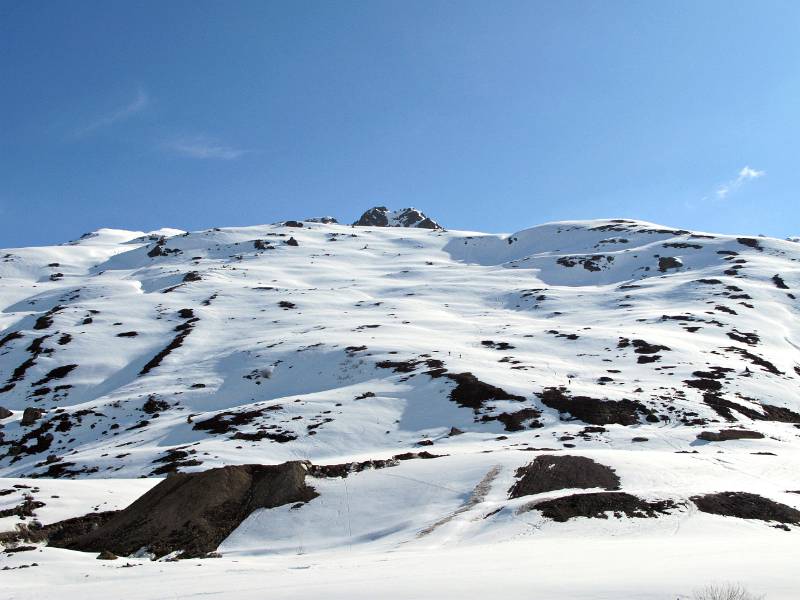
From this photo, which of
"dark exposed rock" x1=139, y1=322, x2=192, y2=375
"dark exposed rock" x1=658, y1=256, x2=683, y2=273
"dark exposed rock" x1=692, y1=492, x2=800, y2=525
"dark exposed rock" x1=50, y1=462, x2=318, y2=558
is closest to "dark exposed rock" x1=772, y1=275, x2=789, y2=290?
"dark exposed rock" x1=658, y1=256, x2=683, y2=273

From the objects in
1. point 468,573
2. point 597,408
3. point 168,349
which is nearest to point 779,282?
point 597,408

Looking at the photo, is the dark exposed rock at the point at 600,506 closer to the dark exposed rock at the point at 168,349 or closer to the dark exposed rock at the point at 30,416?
the dark exposed rock at the point at 30,416

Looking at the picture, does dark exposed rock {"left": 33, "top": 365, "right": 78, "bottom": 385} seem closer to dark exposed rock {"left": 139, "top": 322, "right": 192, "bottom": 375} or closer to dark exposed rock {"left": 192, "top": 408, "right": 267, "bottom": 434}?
dark exposed rock {"left": 139, "top": 322, "right": 192, "bottom": 375}

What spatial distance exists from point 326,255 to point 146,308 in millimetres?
65820

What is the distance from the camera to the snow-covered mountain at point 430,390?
2306 centimetres

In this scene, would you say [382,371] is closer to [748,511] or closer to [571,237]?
[748,511]

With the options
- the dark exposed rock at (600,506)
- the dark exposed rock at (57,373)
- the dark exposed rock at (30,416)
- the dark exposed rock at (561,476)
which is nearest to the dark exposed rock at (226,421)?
the dark exposed rock at (30,416)

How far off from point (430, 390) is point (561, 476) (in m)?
27.4

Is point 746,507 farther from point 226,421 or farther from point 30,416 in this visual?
point 30,416

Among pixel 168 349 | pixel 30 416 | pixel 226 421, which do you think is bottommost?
pixel 226 421

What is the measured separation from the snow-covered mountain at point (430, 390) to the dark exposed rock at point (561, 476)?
0.14 m

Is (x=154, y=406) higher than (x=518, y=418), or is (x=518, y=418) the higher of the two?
(x=154, y=406)

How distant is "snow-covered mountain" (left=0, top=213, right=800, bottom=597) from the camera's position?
23062mm

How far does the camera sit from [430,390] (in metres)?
53.0
